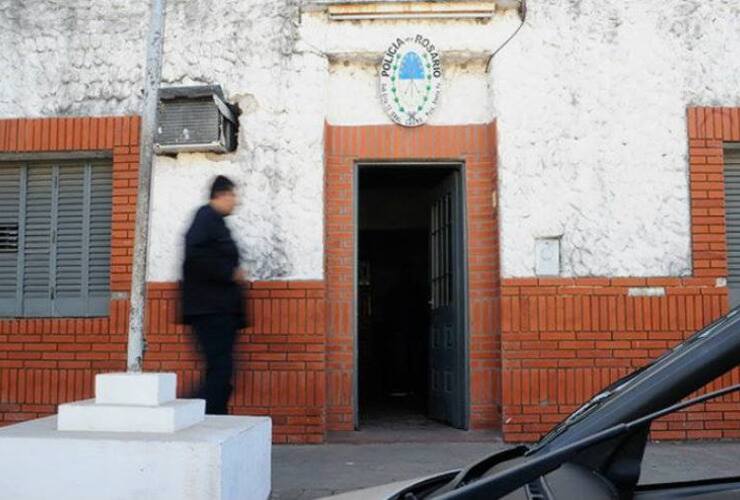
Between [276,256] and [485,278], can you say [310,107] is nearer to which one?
[276,256]

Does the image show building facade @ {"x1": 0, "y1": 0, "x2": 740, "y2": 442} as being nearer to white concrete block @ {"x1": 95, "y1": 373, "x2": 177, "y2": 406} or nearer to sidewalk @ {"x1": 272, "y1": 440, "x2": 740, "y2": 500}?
sidewalk @ {"x1": 272, "y1": 440, "x2": 740, "y2": 500}

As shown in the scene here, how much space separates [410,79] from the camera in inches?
271

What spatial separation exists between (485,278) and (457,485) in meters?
4.72

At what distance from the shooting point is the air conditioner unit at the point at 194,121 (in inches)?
255

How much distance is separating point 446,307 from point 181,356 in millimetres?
2471

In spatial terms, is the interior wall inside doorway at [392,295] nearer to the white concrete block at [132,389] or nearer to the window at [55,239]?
the window at [55,239]

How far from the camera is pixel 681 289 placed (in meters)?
6.55

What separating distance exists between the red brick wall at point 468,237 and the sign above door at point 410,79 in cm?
14

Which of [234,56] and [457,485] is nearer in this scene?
[457,485]

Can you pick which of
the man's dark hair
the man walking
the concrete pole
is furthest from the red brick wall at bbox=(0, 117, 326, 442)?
the concrete pole

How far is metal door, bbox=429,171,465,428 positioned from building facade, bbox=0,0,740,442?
9 cm

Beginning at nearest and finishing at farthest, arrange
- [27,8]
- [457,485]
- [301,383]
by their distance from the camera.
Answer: [457,485], [301,383], [27,8]

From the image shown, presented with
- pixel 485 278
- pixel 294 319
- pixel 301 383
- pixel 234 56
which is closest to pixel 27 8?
pixel 234 56

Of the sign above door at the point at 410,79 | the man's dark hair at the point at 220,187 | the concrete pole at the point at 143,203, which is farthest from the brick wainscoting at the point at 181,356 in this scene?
the concrete pole at the point at 143,203
